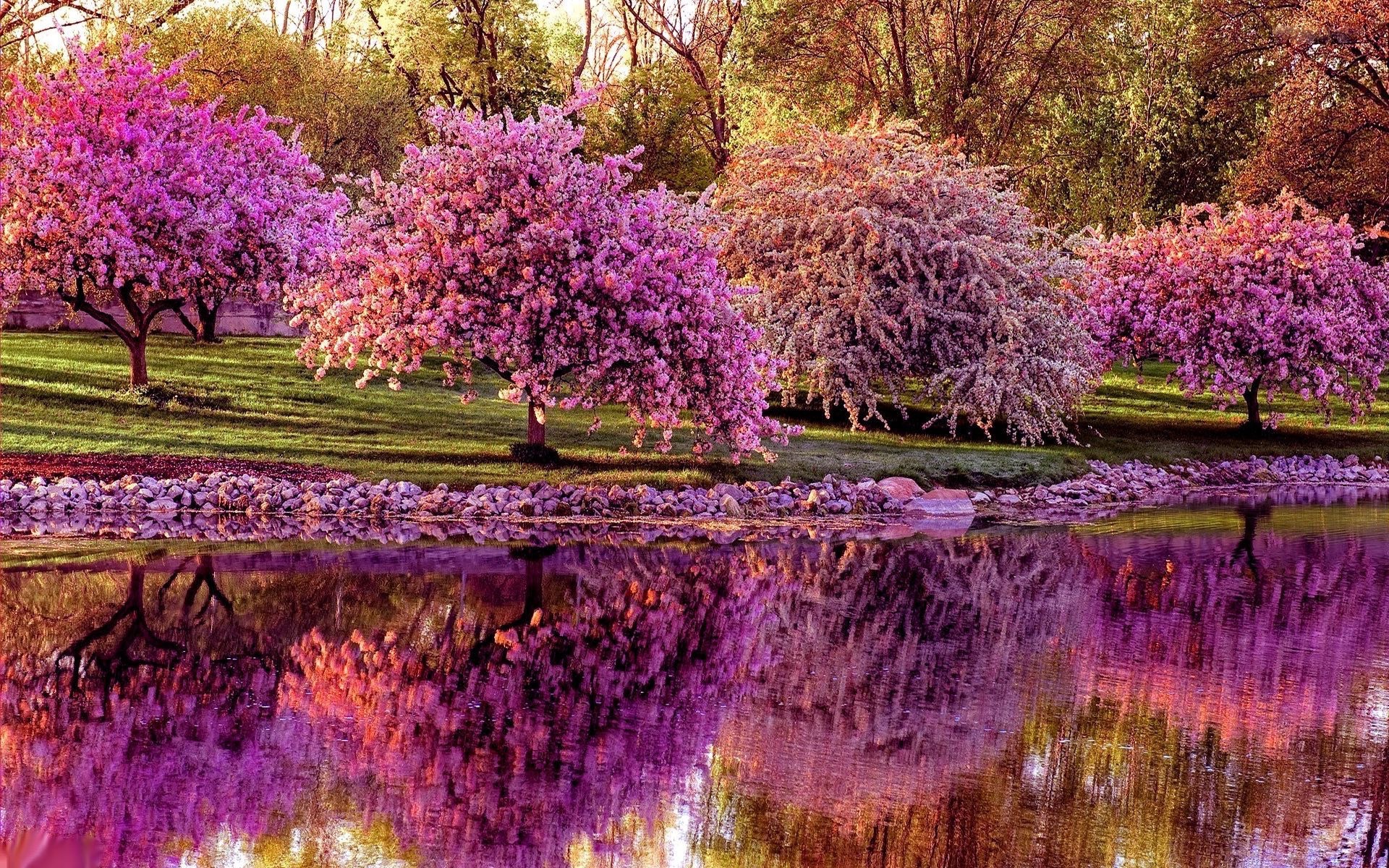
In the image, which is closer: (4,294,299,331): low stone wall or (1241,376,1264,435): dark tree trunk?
(1241,376,1264,435): dark tree trunk

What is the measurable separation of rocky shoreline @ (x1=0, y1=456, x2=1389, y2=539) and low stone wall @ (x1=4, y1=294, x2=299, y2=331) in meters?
14.3

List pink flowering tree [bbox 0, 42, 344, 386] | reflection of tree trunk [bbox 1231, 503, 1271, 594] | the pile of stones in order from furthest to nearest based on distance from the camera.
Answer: pink flowering tree [bbox 0, 42, 344, 386], the pile of stones, reflection of tree trunk [bbox 1231, 503, 1271, 594]

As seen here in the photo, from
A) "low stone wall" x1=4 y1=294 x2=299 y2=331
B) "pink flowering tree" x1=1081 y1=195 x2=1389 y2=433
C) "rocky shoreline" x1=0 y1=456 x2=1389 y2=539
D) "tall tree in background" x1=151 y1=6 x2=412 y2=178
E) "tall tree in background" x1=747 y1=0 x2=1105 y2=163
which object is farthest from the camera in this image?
"tall tree in background" x1=151 y1=6 x2=412 y2=178

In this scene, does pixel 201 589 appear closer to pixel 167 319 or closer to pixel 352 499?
pixel 352 499

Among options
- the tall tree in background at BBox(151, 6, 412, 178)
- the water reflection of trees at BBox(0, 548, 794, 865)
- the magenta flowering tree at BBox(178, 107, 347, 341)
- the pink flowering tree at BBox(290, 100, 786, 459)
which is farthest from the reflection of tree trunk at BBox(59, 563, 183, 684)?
the tall tree in background at BBox(151, 6, 412, 178)

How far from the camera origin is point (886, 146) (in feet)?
102

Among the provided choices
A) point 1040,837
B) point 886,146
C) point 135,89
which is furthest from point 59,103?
point 1040,837

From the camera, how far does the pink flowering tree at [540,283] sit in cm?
2081

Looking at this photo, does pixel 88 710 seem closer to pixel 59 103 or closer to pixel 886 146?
pixel 59 103

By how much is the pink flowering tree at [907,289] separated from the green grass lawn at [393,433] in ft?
3.82

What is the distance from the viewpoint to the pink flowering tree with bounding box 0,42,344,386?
24.2 meters

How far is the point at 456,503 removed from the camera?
20.6 meters

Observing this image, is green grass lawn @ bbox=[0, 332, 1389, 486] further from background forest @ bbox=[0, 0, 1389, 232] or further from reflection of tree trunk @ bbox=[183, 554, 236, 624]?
background forest @ bbox=[0, 0, 1389, 232]

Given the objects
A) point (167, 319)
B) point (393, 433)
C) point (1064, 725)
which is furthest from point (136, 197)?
point (1064, 725)
